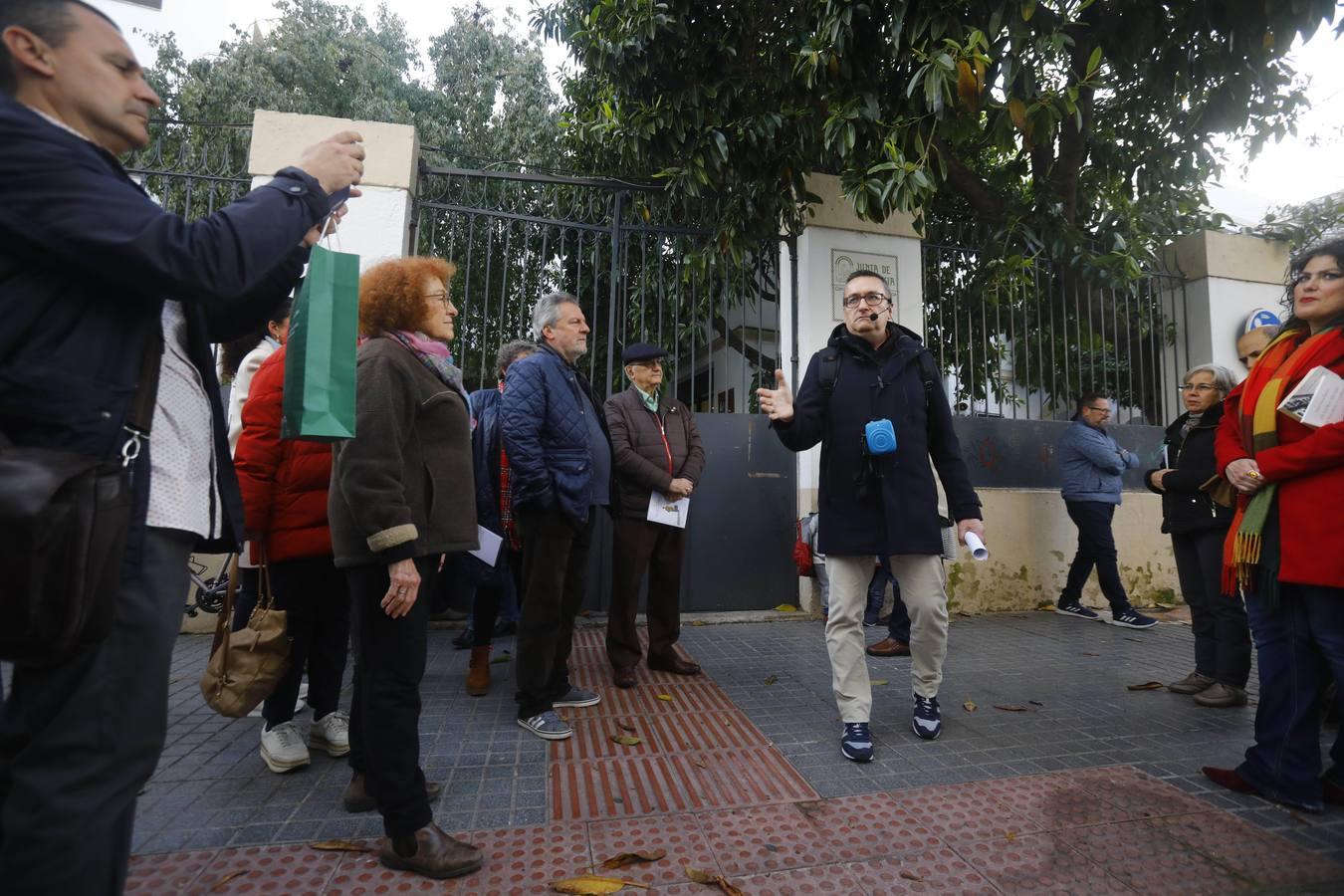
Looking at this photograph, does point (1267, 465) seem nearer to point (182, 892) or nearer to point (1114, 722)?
point (1114, 722)

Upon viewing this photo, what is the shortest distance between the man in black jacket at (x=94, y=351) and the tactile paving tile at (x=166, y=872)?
880mm

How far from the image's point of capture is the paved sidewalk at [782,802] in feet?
6.82

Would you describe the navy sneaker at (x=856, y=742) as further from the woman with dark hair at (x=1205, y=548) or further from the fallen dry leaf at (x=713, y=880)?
the woman with dark hair at (x=1205, y=548)

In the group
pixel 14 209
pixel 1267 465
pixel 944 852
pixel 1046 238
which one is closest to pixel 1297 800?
pixel 1267 465

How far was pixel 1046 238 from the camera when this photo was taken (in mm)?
6191

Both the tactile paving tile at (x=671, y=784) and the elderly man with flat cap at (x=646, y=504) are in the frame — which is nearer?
the tactile paving tile at (x=671, y=784)

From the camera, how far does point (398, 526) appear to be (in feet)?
6.80

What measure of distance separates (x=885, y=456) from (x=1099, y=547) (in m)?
3.99

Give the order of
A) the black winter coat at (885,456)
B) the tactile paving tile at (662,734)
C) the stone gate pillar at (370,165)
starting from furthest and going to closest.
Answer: the stone gate pillar at (370,165), the black winter coat at (885,456), the tactile paving tile at (662,734)

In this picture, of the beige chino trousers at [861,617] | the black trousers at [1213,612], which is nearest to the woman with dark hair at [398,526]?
the beige chino trousers at [861,617]

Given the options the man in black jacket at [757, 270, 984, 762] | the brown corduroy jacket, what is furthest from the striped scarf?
the brown corduroy jacket

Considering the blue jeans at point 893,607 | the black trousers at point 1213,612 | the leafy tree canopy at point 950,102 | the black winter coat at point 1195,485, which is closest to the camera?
the black trousers at point 1213,612

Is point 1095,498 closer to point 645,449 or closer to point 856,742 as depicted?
point 645,449

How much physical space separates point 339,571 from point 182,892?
48.4 inches
